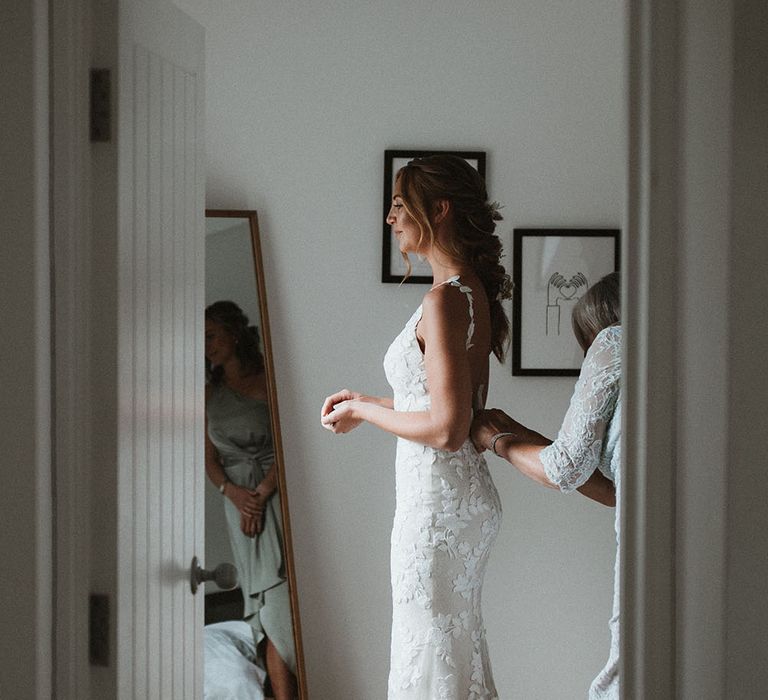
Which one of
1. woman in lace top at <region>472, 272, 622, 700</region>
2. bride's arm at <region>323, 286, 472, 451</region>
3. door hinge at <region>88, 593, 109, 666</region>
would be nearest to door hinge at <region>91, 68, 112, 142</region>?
door hinge at <region>88, 593, 109, 666</region>

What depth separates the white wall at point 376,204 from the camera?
11.1 ft

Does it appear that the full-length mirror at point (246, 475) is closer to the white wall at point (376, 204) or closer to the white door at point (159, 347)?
the white wall at point (376, 204)

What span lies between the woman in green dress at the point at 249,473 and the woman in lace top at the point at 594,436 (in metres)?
1.23

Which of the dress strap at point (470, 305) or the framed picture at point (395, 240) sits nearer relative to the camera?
the dress strap at point (470, 305)

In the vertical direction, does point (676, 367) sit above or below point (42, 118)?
below

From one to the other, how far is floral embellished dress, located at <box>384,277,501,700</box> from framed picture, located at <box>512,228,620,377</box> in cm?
88

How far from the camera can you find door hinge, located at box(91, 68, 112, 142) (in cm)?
135

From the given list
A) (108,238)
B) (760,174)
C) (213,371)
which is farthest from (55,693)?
(213,371)

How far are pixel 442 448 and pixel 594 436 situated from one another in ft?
1.64

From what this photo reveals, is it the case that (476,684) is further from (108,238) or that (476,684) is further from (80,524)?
(108,238)

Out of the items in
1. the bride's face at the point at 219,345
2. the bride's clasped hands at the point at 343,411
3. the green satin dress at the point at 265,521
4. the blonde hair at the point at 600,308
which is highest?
the blonde hair at the point at 600,308

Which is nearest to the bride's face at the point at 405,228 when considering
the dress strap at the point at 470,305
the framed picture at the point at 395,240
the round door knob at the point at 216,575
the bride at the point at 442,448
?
the bride at the point at 442,448

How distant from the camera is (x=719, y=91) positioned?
104cm

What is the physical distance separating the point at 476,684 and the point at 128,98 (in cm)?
179
